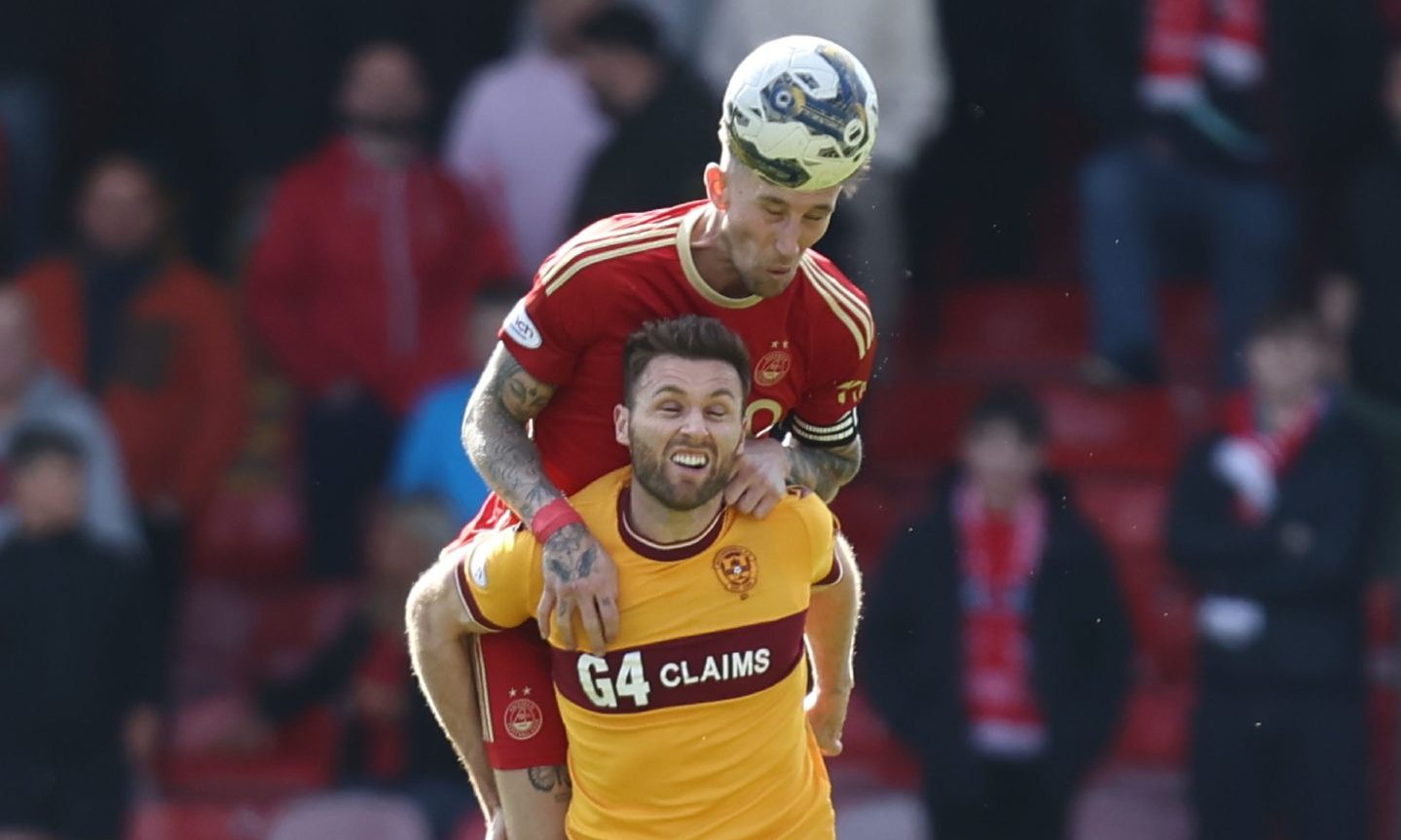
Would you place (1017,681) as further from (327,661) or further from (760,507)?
(760,507)

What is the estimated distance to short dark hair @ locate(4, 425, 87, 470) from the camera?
395 inches

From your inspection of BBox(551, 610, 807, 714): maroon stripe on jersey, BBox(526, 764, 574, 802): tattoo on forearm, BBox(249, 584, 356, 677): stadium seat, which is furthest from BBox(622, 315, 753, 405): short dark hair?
BBox(249, 584, 356, 677): stadium seat

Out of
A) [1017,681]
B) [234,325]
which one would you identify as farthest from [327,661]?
[1017,681]

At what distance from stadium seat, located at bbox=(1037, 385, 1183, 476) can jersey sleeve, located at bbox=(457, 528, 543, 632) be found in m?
5.36

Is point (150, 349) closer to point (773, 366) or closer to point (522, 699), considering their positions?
point (522, 699)

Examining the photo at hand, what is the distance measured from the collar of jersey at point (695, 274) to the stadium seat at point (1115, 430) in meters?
5.33

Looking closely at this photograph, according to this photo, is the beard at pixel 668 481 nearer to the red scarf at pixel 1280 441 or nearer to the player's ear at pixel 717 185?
the player's ear at pixel 717 185

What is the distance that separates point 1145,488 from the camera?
10961mm

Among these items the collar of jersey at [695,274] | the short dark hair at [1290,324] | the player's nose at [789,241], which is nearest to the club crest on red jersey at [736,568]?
the collar of jersey at [695,274]

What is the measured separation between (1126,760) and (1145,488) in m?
1.22

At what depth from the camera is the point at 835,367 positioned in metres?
5.96

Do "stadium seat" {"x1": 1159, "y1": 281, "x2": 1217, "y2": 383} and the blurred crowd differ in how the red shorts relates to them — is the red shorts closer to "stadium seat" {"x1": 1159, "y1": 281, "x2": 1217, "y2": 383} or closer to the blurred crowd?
the blurred crowd

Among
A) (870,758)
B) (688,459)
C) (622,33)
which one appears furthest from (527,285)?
(688,459)

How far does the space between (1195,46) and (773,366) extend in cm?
508
